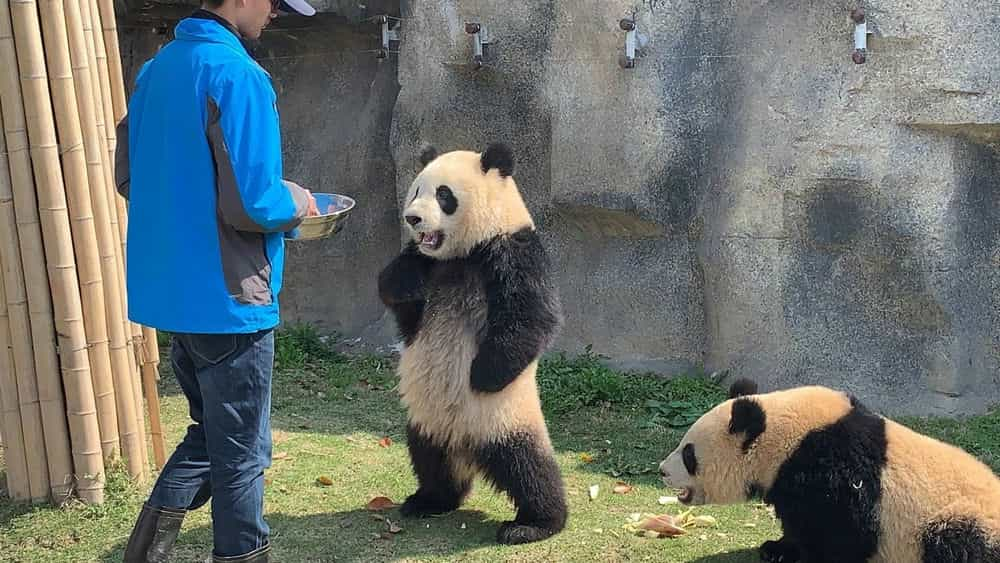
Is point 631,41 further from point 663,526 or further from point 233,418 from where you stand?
point 233,418

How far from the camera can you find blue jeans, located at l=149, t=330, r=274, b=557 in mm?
3066

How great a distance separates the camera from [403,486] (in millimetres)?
4680

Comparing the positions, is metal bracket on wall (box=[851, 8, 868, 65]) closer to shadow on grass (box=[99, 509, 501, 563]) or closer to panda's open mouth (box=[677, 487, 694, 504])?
panda's open mouth (box=[677, 487, 694, 504])

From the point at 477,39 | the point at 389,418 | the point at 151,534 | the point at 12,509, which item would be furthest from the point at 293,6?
the point at 477,39

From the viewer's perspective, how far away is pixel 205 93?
114 inches

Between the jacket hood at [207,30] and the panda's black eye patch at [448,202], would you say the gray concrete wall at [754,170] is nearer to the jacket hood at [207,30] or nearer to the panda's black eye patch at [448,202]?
the panda's black eye patch at [448,202]

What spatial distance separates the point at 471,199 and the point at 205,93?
1364 millimetres

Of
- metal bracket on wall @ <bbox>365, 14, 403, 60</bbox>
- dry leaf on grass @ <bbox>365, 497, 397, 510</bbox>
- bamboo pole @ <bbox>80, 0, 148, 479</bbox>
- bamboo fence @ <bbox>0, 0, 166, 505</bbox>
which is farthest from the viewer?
metal bracket on wall @ <bbox>365, 14, 403, 60</bbox>

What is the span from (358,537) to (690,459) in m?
1.35

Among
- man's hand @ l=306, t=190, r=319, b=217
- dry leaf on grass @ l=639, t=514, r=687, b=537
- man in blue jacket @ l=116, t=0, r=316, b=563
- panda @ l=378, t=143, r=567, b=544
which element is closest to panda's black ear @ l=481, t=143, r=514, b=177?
panda @ l=378, t=143, r=567, b=544

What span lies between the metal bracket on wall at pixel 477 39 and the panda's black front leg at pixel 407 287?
2.69 metres

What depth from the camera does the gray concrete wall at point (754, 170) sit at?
220 inches

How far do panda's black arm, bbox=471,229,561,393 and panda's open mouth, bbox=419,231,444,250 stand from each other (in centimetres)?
17

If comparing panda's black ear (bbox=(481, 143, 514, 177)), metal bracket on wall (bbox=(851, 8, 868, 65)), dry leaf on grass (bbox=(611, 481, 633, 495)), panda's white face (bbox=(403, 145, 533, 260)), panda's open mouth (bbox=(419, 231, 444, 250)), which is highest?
metal bracket on wall (bbox=(851, 8, 868, 65))
